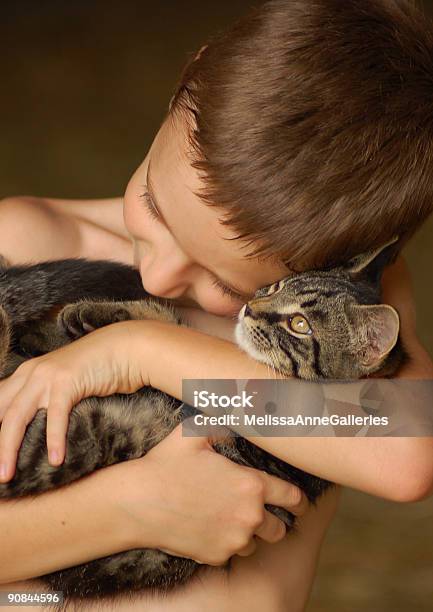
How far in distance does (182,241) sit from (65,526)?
42 centimetres

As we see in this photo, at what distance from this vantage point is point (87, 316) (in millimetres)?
1396

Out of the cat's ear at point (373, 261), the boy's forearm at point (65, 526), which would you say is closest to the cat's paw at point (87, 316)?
the boy's forearm at point (65, 526)

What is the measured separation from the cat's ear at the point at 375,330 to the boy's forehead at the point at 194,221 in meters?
0.13

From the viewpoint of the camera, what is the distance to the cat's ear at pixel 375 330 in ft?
3.94

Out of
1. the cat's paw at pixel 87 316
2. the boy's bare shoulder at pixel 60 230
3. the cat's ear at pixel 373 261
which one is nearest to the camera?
the cat's ear at pixel 373 261

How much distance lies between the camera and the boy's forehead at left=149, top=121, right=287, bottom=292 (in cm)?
123

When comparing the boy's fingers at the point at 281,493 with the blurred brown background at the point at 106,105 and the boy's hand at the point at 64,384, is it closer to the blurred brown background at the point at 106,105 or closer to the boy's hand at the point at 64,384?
the boy's hand at the point at 64,384

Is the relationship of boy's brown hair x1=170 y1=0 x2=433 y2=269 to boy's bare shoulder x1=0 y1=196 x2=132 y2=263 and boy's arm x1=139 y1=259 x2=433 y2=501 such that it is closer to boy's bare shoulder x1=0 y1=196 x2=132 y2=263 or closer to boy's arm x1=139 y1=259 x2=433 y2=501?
boy's arm x1=139 y1=259 x2=433 y2=501

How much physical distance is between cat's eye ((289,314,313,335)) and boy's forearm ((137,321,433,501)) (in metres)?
0.08

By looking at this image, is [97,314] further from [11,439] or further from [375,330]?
[375,330]

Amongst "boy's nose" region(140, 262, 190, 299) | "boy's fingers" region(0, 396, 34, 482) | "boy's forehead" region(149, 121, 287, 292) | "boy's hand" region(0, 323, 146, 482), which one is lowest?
"boy's fingers" region(0, 396, 34, 482)

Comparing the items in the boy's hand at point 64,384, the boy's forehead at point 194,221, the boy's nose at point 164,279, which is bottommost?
the boy's hand at point 64,384

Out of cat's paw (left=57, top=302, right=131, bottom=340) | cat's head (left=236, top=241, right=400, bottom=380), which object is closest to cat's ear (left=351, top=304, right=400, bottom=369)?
cat's head (left=236, top=241, right=400, bottom=380)

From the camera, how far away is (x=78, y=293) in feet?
4.77
